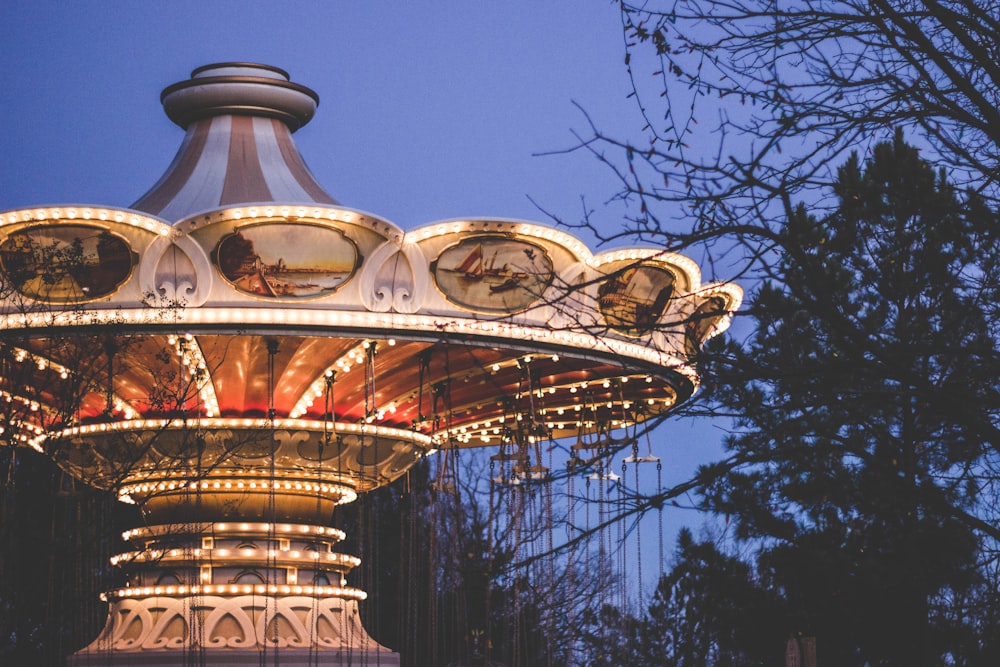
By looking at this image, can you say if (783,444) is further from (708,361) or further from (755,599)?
(755,599)

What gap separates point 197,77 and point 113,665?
6.63 m

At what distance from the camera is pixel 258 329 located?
13.2m

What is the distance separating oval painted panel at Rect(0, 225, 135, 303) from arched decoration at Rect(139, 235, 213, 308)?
0.21 metres

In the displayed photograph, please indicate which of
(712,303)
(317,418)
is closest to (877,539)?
(712,303)

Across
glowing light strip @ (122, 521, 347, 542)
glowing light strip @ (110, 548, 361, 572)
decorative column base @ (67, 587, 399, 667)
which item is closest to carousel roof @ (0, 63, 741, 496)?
glowing light strip @ (122, 521, 347, 542)

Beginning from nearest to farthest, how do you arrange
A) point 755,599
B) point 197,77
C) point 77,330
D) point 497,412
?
point 77,330 → point 197,77 → point 497,412 → point 755,599

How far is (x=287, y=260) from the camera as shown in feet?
42.9

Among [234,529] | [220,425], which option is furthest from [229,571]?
[220,425]

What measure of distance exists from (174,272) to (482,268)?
2871 mm

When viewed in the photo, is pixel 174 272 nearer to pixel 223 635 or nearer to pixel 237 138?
pixel 237 138

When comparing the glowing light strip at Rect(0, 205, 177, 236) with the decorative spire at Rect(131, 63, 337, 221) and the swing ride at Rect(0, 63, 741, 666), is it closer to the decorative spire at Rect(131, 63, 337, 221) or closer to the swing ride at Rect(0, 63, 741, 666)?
the swing ride at Rect(0, 63, 741, 666)

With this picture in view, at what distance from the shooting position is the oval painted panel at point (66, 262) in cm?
1290

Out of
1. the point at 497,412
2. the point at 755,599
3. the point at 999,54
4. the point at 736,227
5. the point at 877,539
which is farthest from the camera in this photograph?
the point at 755,599

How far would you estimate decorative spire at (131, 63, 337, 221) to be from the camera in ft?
51.3
